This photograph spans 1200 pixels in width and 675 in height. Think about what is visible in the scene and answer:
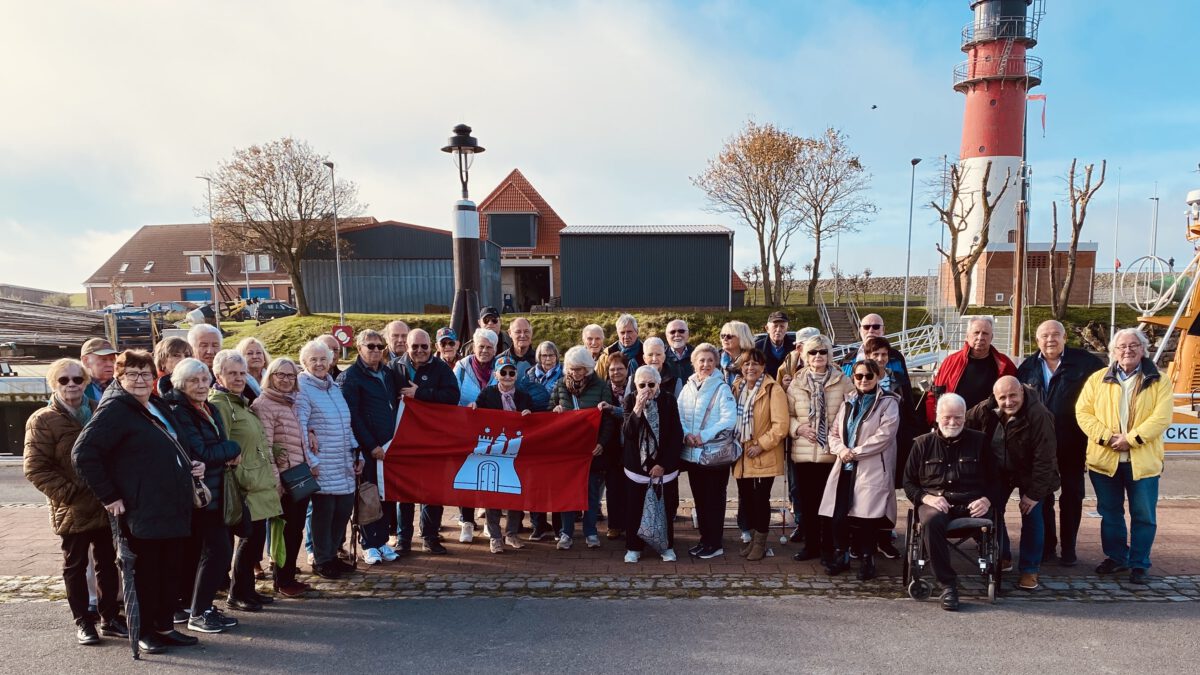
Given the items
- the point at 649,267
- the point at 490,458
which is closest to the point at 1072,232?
the point at 649,267

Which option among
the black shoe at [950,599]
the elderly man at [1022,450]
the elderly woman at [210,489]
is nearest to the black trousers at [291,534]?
the elderly woman at [210,489]

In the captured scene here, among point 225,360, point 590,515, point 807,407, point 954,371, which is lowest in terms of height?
point 590,515

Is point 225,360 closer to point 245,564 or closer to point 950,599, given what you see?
point 245,564

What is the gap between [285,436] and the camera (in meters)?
5.05

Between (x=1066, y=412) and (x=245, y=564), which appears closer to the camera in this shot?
(x=245, y=564)

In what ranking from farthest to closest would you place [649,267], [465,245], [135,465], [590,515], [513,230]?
[513,230], [649,267], [465,245], [590,515], [135,465]

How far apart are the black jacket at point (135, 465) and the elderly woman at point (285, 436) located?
0.80 meters

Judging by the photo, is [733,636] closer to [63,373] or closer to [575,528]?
[575,528]

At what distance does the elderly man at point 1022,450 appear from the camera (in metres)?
4.98

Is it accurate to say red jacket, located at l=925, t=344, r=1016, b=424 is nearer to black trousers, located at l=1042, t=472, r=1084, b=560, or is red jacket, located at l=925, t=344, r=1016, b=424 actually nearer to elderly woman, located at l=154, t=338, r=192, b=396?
black trousers, located at l=1042, t=472, r=1084, b=560

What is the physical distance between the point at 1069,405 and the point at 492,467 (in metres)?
4.92

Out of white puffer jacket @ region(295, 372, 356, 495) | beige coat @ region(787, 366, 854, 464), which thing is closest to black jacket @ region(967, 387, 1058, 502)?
beige coat @ region(787, 366, 854, 464)

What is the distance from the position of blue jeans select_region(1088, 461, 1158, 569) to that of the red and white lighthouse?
28801 millimetres

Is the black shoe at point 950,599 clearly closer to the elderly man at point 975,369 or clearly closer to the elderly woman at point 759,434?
the elderly woman at point 759,434
